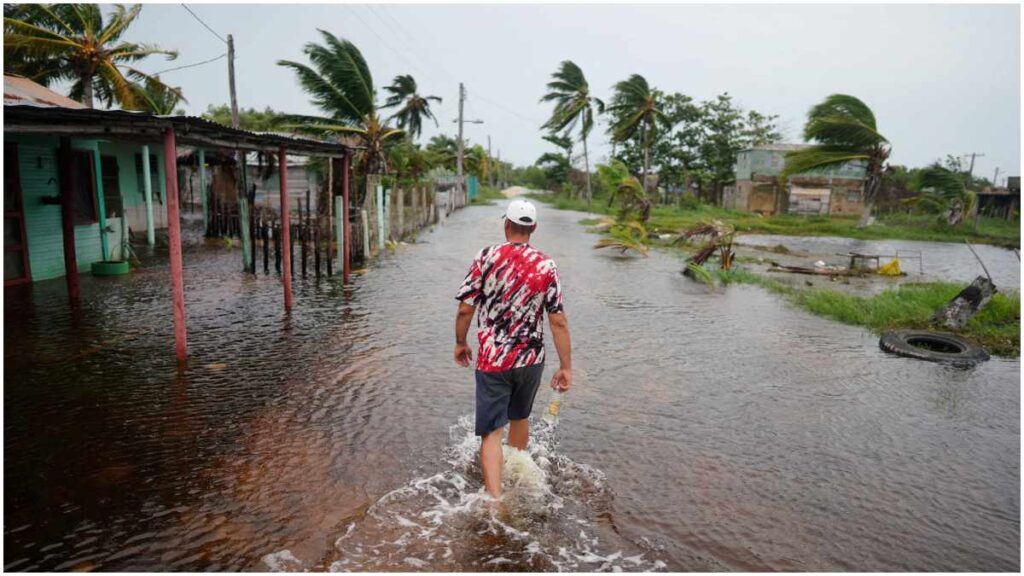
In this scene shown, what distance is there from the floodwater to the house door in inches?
58.7

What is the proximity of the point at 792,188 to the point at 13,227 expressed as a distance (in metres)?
35.4

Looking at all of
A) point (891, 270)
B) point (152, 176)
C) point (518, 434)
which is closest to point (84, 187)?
point (152, 176)

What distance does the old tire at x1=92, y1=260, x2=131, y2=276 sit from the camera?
1071 centimetres

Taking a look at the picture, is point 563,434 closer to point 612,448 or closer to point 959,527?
point 612,448

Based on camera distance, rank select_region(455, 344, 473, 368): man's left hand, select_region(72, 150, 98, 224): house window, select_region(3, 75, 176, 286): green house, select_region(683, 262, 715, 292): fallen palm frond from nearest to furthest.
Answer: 1. select_region(455, 344, 473, 368): man's left hand
2. select_region(3, 75, 176, 286): green house
3. select_region(72, 150, 98, 224): house window
4. select_region(683, 262, 715, 292): fallen palm frond

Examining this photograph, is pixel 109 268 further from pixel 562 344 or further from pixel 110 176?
pixel 562 344

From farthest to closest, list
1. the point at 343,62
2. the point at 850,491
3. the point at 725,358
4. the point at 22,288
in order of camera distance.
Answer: the point at 343,62, the point at 22,288, the point at 725,358, the point at 850,491

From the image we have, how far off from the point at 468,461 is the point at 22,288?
8.15m

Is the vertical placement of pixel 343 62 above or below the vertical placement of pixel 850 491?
above

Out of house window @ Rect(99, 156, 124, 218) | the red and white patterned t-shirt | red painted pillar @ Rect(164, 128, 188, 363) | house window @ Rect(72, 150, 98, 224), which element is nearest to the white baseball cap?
the red and white patterned t-shirt

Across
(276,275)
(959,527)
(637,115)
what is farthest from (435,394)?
(637,115)

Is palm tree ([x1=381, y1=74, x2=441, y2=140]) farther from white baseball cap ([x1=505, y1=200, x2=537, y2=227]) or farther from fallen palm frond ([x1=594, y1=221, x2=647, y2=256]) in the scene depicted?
white baseball cap ([x1=505, y1=200, x2=537, y2=227])

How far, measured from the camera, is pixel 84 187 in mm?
10867

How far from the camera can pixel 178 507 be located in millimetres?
3617
